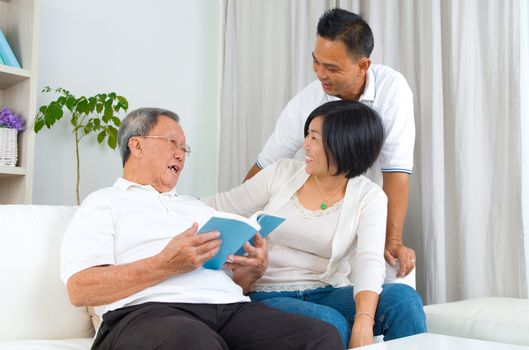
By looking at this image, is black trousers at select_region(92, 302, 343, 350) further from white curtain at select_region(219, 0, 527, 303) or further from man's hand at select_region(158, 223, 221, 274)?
white curtain at select_region(219, 0, 527, 303)

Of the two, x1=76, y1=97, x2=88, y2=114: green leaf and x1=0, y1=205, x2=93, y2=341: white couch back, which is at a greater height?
x1=76, y1=97, x2=88, y2=114: green leaf

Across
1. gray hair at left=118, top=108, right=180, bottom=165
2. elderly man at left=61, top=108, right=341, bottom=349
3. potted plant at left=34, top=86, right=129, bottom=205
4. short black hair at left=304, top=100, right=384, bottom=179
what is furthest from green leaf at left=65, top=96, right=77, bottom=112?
short black hair at left=304, top=100, right=384, bottom=179

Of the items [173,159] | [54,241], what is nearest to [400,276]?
[173,159]

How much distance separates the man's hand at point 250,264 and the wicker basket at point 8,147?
53.3 inches

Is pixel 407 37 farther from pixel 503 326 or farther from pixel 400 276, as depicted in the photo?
pixel 503 326

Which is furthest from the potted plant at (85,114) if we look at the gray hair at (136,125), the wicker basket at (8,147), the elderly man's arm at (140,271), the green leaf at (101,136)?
the elderly man's arm at (140,271)

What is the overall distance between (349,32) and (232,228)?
1045mm

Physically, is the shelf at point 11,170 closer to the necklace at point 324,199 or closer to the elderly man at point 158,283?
the elderly man at point 158,283

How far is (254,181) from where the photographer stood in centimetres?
198

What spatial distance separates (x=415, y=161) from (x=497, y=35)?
0.61 meters

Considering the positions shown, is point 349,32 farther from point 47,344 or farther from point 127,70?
point 127,70

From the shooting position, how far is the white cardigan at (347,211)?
1.71 m

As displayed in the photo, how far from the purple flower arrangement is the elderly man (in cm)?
116

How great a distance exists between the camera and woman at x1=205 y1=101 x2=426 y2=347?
1695 millimetres
